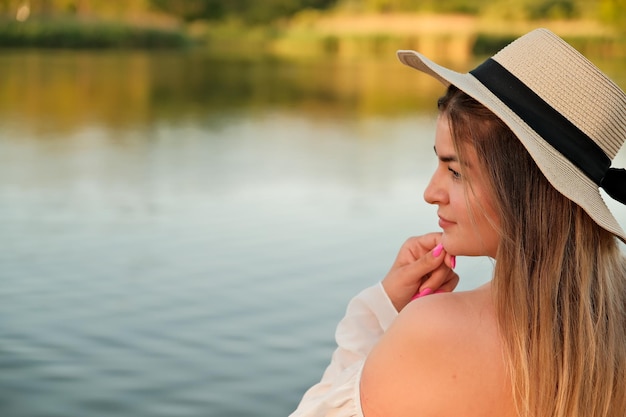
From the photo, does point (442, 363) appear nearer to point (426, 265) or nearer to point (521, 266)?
point (521, 266)

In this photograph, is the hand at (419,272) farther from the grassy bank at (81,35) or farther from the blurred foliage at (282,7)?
the blurred foliage at (282,7)

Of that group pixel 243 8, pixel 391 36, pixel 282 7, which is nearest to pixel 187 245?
Answer: pixel 391 36

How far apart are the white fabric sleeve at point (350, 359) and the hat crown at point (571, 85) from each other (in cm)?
42

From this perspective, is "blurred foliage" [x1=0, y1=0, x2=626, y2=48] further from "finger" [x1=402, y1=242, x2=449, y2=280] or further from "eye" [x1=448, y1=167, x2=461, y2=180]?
"eye" [x1=448, y1=167, x2=461, y2=180]

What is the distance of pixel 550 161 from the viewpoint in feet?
4.53

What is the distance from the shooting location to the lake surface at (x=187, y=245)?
3676 mm

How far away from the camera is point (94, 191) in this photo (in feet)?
24.1

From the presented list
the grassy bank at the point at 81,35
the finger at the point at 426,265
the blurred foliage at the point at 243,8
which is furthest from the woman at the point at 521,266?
the blurred foliage at the point at 243,8

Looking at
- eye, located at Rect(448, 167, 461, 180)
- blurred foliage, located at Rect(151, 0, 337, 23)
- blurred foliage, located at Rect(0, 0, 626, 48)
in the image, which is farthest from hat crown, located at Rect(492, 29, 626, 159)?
blurred foliage, located at Rect(151, 0, 337, 23)

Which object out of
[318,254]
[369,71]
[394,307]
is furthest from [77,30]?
[394,307]

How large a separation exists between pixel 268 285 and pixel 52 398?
63.4 inches

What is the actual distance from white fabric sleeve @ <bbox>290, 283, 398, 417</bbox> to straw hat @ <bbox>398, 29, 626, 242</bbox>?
365 mm

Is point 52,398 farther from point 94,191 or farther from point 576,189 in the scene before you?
point 94,191

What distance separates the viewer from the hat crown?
1.43 meters
